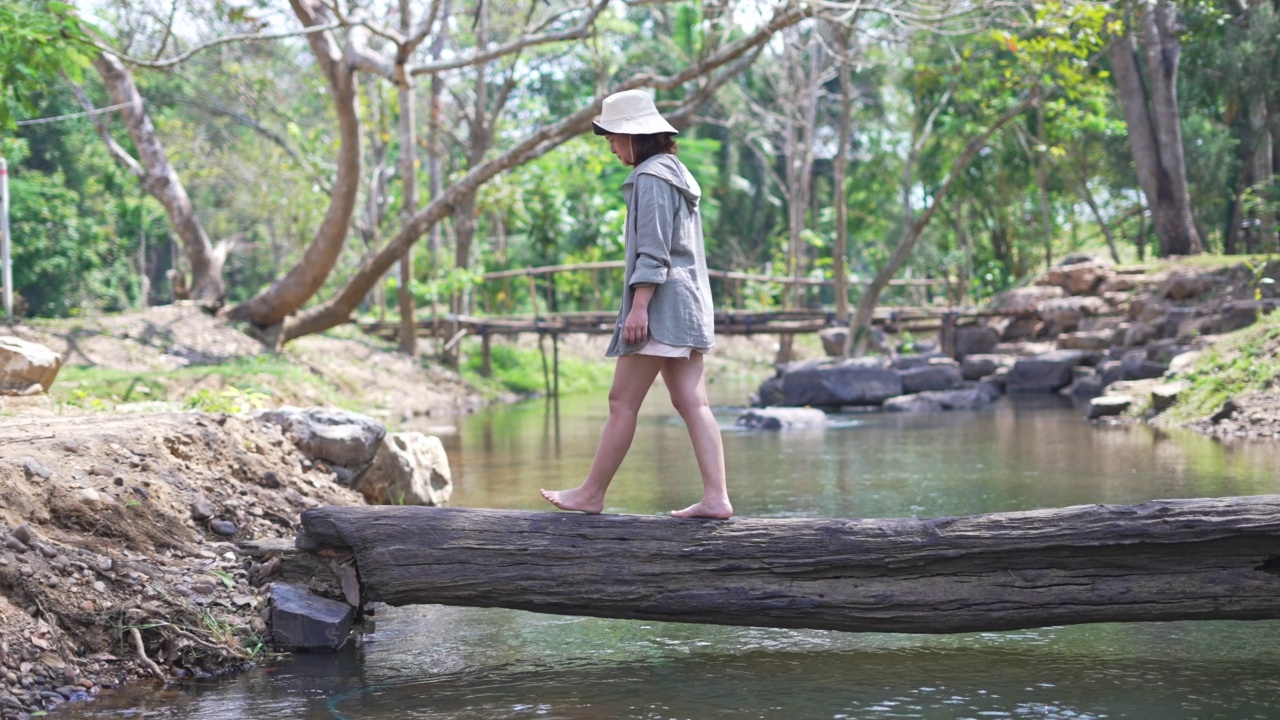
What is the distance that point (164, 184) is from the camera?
59.8 ft

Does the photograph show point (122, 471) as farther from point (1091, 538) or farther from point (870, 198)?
point (870, 198)

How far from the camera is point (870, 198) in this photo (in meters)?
38.5

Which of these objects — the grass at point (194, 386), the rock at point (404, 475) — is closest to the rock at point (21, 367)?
the grass at point (194, 386)

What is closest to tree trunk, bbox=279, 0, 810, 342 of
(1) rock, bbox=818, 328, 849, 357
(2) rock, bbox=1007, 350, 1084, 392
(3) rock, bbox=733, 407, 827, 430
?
(3) rock, bbox=733, 407, 827, 430

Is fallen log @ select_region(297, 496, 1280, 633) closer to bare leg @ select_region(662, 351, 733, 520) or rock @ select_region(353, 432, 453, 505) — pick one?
bare leg @ select_region(662, 351, 733, 520)

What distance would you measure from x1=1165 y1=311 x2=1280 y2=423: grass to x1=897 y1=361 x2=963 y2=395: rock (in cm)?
644

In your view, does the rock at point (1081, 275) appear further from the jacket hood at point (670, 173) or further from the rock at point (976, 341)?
the jacket hood at point (670, 173)

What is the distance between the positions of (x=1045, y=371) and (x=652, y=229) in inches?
694

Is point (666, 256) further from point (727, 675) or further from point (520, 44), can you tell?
point (520, 44)

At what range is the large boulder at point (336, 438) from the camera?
762 cm

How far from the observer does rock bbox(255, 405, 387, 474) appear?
7629mm

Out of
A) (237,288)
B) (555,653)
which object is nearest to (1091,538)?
(555,653)

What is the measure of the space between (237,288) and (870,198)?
2196cm

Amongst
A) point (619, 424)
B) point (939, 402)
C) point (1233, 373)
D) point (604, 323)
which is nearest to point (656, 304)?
point (619, 424)
